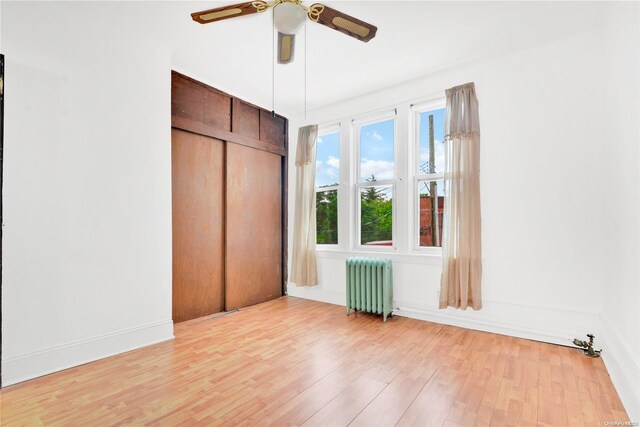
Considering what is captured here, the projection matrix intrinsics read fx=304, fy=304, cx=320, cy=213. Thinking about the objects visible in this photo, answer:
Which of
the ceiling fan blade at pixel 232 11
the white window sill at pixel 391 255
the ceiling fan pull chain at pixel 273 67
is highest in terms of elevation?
the ceiling fan pull chain at pixel 273 67

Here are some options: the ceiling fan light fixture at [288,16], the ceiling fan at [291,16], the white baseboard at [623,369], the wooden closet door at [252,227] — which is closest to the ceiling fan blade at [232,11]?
the ceiling fan at [291,16]

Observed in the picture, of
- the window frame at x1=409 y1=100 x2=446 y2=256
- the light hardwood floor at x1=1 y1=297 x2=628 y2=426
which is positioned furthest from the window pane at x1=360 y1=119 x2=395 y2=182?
the light hardwood floor at x1=1 y1=297 x2=628 y2=426

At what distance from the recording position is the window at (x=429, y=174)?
3.64m

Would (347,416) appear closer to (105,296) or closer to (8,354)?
(105,296)

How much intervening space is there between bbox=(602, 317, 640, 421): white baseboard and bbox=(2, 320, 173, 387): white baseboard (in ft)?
11.6

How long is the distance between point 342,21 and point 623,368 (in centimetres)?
295

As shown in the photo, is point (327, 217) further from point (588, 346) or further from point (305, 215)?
point (588, 346)

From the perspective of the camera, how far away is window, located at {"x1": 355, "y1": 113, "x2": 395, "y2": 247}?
405 cm

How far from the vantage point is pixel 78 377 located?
227cm

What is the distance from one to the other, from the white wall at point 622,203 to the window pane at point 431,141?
4.74 feet

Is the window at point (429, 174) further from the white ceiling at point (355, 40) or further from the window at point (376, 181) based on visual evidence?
the white ceiling at point (355, 40)

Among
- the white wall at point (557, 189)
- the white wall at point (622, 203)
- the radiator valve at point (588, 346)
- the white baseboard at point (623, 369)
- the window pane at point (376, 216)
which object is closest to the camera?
the white baseboard at point (623, 369)

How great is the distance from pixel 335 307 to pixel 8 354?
3.17 meters

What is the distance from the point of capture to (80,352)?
8.07 ft
